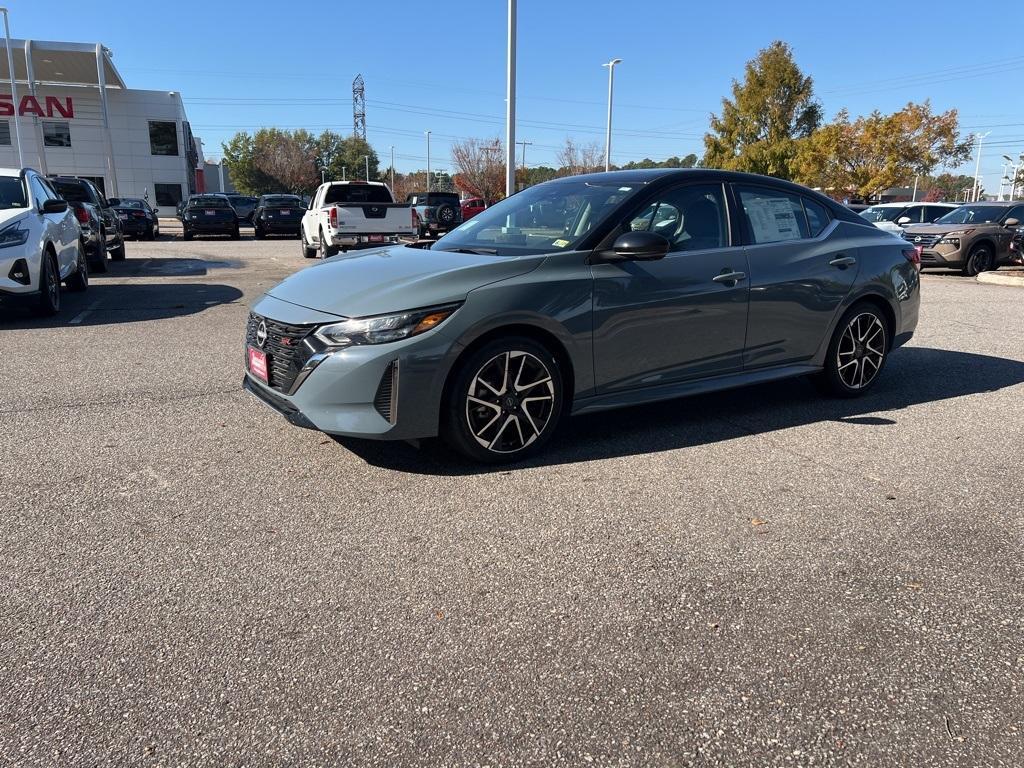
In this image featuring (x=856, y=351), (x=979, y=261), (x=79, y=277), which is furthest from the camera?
(x=979, y=261)

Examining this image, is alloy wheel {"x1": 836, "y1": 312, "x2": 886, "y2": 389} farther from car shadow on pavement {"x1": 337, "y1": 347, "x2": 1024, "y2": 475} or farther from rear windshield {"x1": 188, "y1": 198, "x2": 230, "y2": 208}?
rear windshield {"x1": 188, "y1": 198, "x2": 230, "y2": 208}

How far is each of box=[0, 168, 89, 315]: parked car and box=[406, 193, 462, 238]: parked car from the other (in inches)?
683

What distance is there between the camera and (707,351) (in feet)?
16.3

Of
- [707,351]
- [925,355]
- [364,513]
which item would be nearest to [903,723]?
[364,513]

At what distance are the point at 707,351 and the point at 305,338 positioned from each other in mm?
2470

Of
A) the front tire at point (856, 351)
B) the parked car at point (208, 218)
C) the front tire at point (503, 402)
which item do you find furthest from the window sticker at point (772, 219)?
the parked car at point (208, 218)

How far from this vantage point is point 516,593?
2.99 m

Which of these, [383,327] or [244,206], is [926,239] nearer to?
[383,327]

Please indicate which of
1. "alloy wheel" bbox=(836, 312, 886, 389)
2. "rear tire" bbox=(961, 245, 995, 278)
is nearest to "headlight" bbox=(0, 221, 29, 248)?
"alloy wheel" bbox=(836, 312, 886, 389)

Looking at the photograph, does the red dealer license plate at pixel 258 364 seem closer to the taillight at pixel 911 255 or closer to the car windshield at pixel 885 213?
the taillight at pixel 911 255

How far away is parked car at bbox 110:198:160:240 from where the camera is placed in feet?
85.0

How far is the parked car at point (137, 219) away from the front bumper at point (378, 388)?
25076 millimetres

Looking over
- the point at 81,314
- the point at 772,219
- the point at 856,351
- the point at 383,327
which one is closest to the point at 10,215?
the point at 81,314

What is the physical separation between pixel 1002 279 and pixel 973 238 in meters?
2.17
